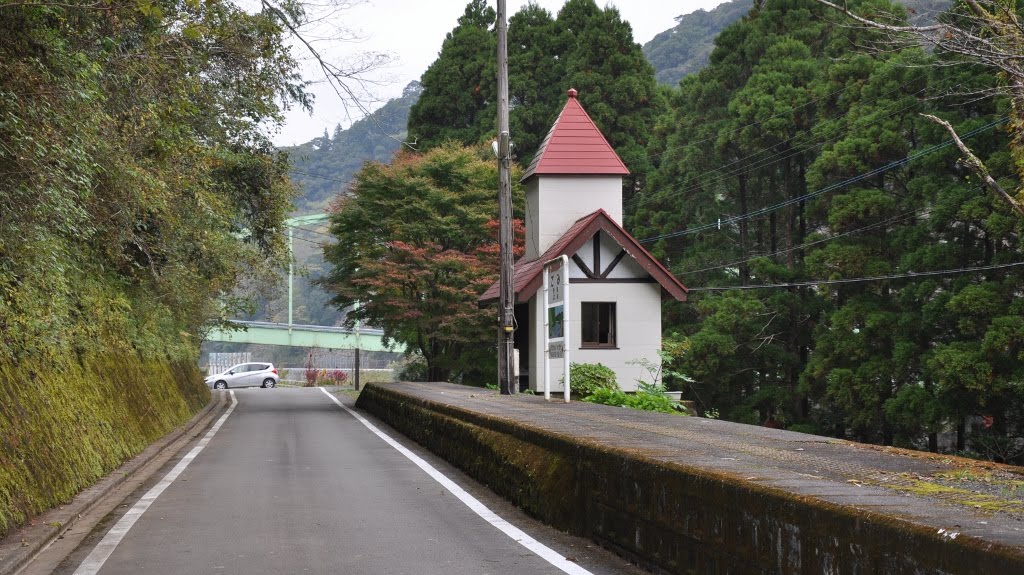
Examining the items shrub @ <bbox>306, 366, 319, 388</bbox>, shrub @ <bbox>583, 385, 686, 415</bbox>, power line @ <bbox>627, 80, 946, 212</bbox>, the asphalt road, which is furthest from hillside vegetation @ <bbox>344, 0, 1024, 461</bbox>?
shrub @ <bbox>306, 366, 319, 388</bbox>

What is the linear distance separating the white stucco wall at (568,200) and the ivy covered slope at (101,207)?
9.83m

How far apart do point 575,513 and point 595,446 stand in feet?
2.10

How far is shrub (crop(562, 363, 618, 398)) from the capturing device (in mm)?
25062

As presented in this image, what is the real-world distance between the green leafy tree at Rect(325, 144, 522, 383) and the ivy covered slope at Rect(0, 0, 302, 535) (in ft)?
40.7

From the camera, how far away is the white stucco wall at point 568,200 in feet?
98.8

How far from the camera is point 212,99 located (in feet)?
56.7

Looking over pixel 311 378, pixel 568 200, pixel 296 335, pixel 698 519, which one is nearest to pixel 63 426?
pixel 698 519

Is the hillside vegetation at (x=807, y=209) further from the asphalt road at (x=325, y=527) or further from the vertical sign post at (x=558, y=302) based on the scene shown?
the asphalt road at (x=325, y=527)

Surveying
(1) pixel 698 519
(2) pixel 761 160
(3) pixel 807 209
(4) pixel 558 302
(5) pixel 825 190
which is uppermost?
(2) pixel 761 160

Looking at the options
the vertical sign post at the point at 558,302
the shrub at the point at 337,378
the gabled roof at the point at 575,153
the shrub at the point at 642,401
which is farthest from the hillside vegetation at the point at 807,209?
the shrub at the point at 337,378

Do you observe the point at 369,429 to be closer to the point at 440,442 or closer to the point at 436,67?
the point at 440,442

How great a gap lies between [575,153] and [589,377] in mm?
7766

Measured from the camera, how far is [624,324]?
2814 centimetres

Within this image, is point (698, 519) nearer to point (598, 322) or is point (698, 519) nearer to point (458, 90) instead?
point (598, 322)
